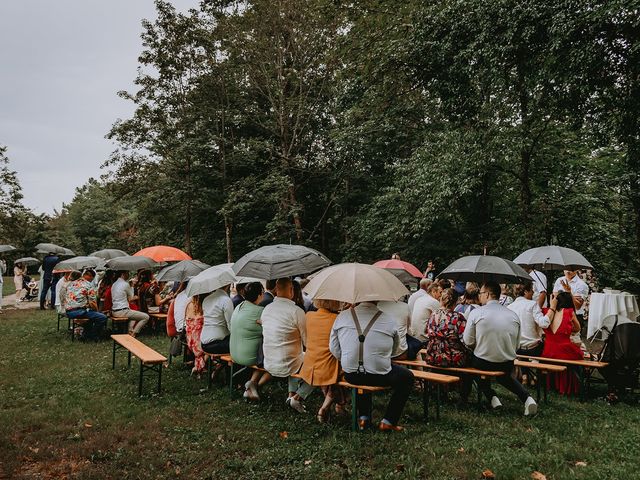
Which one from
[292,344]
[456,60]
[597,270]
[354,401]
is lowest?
[354,401]

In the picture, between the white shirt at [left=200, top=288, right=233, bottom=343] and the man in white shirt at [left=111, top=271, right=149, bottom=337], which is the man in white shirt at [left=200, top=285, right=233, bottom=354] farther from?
the man in white shirt at [left=111, top=271, right=149, bottom=337]

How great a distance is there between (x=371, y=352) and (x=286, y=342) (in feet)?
4.43

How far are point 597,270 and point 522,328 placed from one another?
9.98 meters

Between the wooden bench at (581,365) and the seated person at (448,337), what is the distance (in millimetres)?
1639

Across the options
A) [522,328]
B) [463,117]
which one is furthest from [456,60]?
[522,328]

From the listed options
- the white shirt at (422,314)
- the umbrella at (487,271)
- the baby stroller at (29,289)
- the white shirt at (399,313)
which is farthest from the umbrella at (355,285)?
the baby stroller at (29,289)

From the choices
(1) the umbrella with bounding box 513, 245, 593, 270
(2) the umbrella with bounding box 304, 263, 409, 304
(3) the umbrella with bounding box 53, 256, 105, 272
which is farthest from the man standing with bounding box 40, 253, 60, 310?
(1) the umbrella with bounding box 513, 245, 593, 270

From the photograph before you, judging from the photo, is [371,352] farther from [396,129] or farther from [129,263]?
[396,129]

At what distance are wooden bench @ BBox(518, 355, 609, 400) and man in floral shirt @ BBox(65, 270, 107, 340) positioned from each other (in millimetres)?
9203

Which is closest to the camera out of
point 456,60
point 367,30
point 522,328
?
point 522,328

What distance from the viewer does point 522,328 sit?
7488 mm

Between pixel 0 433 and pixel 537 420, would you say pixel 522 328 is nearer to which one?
pixel 537 420

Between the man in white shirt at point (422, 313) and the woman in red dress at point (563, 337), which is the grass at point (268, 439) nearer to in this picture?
the woman in red dress at point (563, 337)

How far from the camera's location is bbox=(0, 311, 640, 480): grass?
4.16 meters
